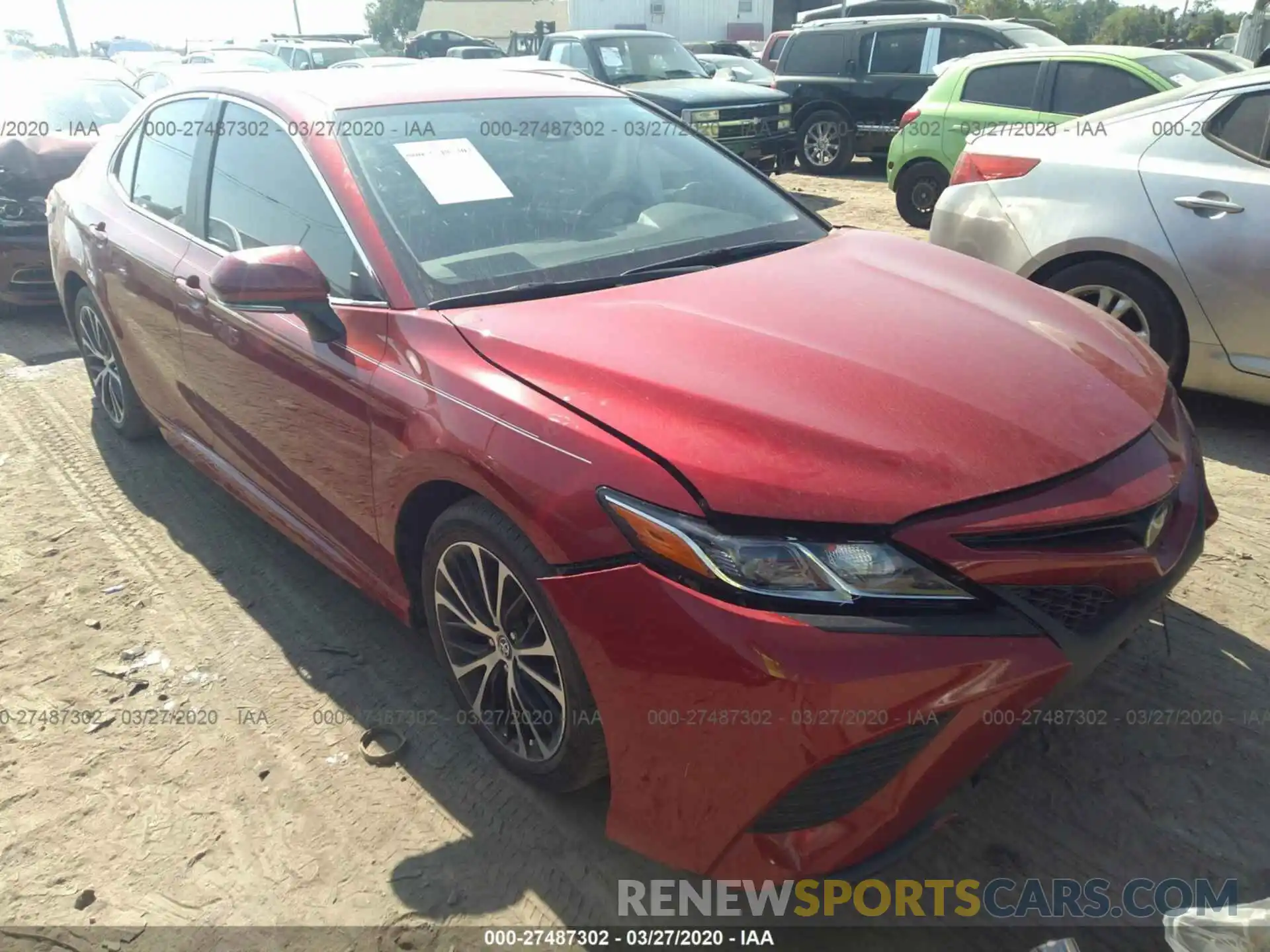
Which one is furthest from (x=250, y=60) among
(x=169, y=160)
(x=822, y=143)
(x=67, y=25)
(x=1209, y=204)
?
(x=67, y=25)

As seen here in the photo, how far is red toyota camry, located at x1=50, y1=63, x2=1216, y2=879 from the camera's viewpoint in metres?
1.75

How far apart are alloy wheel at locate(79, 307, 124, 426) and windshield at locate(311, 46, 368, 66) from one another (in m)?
15.9

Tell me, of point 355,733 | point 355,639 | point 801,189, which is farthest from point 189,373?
point 801,189

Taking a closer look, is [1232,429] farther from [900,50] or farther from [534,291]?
[900,50]

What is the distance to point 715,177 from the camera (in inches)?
132

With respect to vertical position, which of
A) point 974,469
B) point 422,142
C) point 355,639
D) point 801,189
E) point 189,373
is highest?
point 422,142

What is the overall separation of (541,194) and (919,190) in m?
7.23

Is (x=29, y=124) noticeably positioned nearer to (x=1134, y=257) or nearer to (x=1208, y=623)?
(x=1134, y=257)

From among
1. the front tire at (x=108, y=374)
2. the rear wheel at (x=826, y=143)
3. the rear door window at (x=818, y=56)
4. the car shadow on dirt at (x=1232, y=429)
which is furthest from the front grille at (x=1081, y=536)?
the rear door window at (x=818, y=56)

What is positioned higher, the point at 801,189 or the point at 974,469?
the point at 974,469

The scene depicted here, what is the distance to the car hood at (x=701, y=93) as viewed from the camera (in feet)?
34.5

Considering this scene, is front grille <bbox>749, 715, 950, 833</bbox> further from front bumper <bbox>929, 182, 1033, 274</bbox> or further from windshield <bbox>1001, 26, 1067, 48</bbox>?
windshield <bbox>1001, 26, 1067, 48</bbox>

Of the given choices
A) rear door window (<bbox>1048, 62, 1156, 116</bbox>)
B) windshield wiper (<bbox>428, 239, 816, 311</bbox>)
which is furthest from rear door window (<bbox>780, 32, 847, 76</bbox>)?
windshield wiper (<bbox>428, 239, 816, 311</bbox>)

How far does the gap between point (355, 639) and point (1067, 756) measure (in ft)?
7.12
